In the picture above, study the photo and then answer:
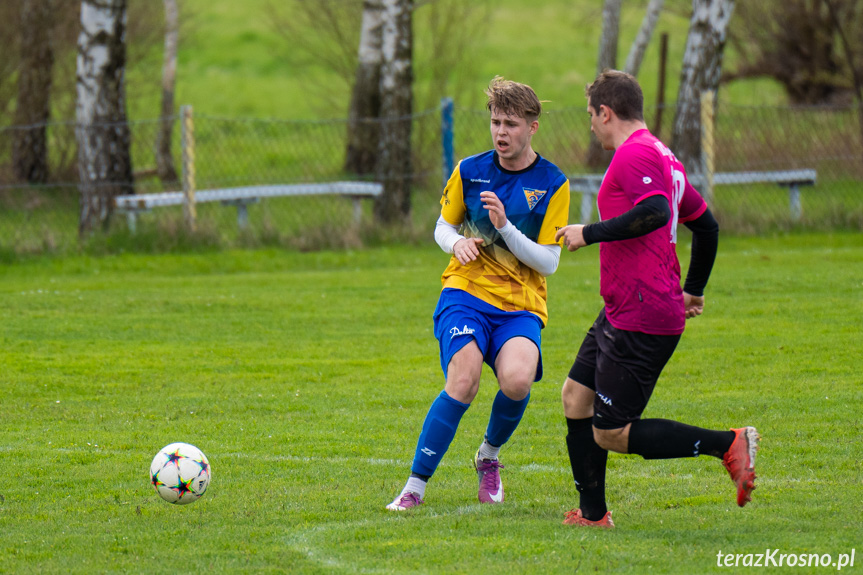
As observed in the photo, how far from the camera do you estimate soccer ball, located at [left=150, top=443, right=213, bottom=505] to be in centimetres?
508

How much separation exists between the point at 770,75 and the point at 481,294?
24023mm

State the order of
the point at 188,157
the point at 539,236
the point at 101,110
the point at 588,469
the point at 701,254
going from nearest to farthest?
the point at 588,469 → the point at 701,254 → the point at 539,236 → the point at 188,157 → the point at 101,110

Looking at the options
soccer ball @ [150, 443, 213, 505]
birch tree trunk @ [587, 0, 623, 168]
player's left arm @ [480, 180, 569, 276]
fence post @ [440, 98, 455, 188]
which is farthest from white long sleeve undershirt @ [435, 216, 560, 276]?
birch tree trunk @ [587, 0, 623, 168]

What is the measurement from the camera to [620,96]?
4.49m

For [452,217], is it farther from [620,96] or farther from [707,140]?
[707,140]

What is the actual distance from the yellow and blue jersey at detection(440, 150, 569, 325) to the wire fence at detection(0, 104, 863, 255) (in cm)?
924

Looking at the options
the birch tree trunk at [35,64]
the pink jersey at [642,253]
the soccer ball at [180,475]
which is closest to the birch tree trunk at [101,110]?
the birch tree trunk at [35,64]

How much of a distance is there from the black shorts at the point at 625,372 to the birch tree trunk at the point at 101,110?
36.5 ft

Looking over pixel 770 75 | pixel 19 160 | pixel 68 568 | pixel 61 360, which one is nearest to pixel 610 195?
pixel 68 568

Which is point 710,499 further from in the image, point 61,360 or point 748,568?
point 61,360

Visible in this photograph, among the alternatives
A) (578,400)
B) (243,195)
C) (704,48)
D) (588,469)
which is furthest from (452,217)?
(704,48)

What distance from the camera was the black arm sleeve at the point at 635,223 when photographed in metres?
4.28

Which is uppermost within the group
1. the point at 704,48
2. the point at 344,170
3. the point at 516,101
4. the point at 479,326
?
the point at 704,48

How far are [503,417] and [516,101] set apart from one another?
1.54m
